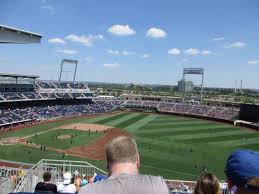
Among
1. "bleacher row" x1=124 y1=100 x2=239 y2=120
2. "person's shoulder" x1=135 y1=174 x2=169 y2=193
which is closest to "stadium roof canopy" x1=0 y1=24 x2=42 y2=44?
"person's shoulder" x1=135 y1=174 x2=169 y2=193

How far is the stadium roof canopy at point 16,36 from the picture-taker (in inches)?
1474

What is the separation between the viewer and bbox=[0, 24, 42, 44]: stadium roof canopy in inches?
1474

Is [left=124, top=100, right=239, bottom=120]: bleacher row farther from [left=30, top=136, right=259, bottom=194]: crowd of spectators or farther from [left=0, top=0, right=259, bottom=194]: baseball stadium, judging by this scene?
[left=30, top=136, right=259, bottom=194]: crowd of spectators

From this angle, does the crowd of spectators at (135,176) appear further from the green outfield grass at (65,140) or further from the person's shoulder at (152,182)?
the green outfield grass at (65,140)

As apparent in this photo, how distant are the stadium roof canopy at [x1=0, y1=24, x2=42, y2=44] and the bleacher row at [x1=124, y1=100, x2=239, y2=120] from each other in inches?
1976

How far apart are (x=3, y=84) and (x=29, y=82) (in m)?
9.77

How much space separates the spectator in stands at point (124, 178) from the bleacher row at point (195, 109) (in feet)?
252

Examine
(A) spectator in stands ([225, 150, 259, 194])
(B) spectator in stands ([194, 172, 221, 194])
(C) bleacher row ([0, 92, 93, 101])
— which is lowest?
(C) bleacher row ([0, 92, 93, 101])

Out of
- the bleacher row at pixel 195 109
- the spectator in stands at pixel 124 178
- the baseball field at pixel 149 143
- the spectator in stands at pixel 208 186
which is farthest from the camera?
the bleacher row at pixel 195 109

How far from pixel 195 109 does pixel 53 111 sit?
126 feet

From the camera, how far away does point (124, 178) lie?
2.93 m

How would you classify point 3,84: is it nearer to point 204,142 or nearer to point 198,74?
point 204,142

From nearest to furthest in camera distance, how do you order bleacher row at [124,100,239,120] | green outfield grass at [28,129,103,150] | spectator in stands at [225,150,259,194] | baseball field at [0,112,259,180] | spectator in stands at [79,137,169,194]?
spectator in stands at [225,150,259,194]
spectator in stands at [79,137,169,194]
baseball field at [0,112,259,180]
green outfield grass at [28,129,103,150]
bleacher row at [124,100,239,120]

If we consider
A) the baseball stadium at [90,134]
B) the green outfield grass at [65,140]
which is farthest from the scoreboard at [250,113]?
the green outfield grass at [65,140]
